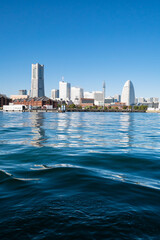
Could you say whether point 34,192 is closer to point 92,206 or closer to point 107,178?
point 92,206

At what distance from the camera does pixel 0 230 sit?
4.50 meters

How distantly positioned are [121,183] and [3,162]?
6386 mm

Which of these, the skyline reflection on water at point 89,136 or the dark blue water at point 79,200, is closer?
the dark blue water at point 79,200

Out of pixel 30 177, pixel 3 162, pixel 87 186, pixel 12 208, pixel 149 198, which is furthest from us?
pixel 3 162

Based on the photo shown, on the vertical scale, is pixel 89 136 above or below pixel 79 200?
below

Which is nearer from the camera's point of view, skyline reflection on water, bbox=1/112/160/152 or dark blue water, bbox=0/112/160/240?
dark blue water, bbox=0/112/160/240

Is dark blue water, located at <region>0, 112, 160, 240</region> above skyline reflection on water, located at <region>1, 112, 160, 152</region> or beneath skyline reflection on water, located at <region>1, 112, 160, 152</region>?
above

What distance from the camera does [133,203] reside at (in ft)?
19.4

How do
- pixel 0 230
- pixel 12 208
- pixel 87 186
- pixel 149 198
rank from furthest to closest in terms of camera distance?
pixel 87 186
pixel 149 198
pixel 12 208
pixel 0 230

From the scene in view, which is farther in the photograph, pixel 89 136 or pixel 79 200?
pixel 89 136

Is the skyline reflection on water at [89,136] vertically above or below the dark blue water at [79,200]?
below

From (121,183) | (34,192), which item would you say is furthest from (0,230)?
(121,183)

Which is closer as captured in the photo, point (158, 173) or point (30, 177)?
point (30, 177)

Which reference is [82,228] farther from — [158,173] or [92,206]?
[158,173]
